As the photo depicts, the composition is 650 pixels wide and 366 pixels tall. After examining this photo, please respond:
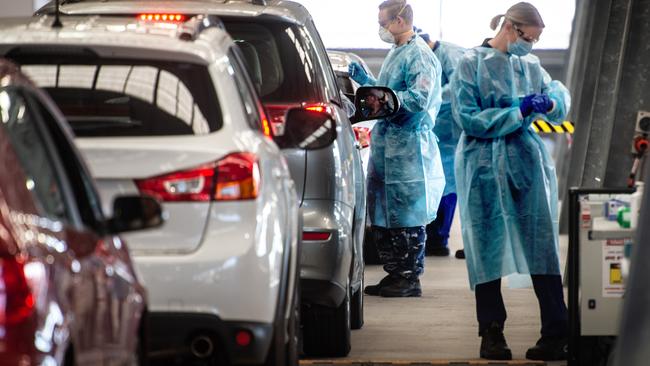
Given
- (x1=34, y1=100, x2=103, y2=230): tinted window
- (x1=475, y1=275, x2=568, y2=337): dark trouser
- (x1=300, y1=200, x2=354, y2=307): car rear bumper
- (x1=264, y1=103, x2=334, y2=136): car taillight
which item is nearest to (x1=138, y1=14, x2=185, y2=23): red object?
(x1=264, y1=103, x2=334, y2=136): car taillight

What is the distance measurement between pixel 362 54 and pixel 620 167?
72.0ft

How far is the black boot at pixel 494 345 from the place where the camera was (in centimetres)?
887

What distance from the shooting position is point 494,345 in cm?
891

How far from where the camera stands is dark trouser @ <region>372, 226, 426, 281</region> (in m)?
12.2

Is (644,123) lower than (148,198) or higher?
lower

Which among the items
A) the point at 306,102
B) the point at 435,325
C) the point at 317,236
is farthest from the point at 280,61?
the point at 435,325

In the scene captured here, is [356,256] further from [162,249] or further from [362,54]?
[362,54]

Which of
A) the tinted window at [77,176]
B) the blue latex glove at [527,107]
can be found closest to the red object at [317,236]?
the blue latex glove at [527,107]

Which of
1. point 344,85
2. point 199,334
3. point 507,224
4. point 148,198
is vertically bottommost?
point 344,85

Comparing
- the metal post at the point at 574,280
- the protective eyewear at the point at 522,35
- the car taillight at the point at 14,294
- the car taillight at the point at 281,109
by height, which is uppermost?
the car taillight at the point at 14,294

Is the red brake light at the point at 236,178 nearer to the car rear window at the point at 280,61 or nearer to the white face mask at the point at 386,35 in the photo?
the car rear window at the point at 280,61

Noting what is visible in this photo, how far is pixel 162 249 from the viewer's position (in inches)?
234

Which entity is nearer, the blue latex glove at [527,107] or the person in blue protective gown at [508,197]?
the blue latex glove at [527,107]

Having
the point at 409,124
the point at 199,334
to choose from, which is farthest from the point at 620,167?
the point at 199,334
